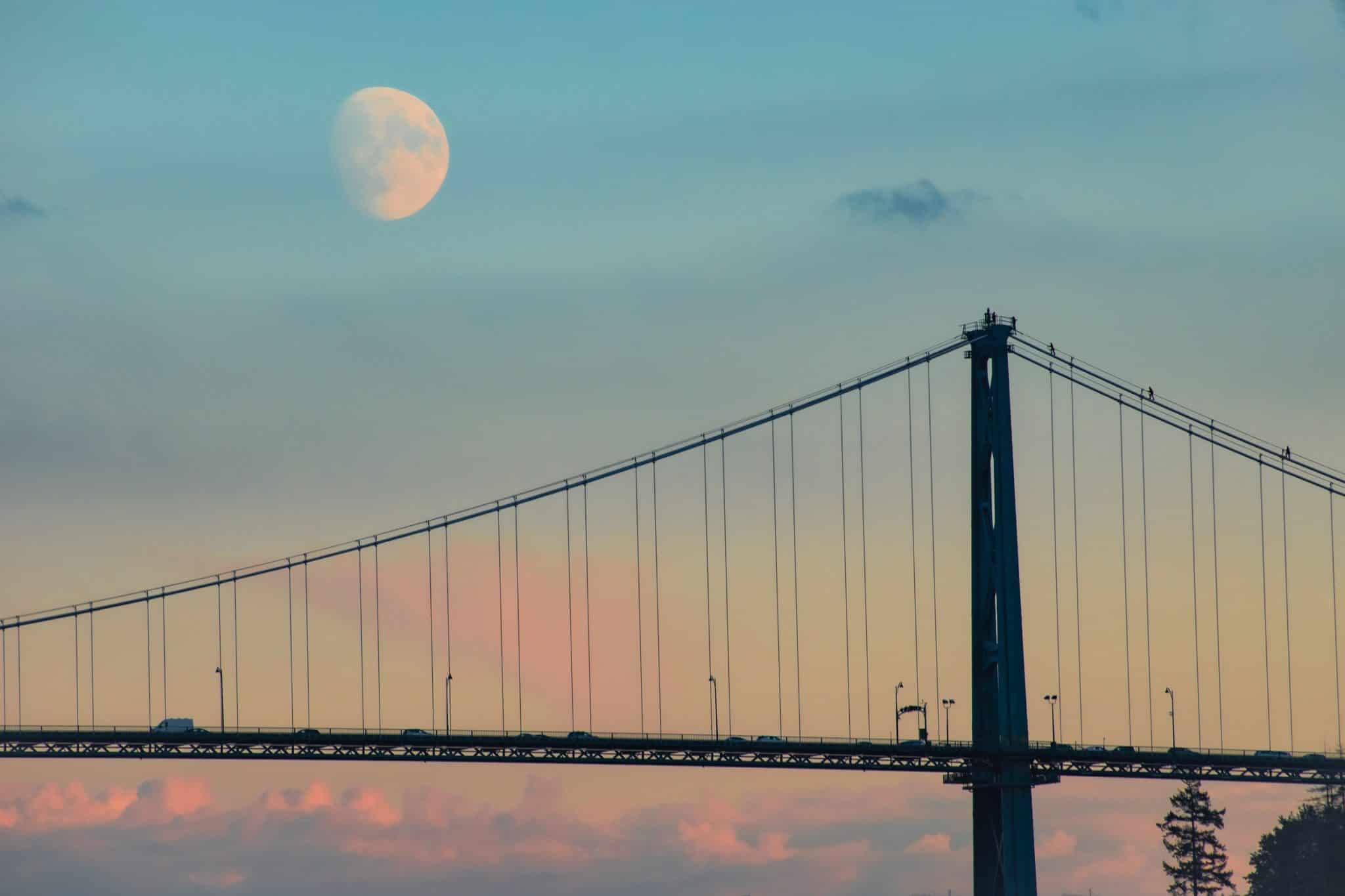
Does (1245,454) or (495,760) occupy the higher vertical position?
(1245,454)

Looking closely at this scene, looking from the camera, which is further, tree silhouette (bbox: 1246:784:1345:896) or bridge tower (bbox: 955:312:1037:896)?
tree silhouette (bbox: 1246:784:1345:896)

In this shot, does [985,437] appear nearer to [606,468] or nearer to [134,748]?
[606,468]

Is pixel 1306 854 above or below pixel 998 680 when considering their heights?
below

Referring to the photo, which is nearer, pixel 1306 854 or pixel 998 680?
pixel 998 680

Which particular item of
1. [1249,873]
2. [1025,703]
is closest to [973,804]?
[1025,703]

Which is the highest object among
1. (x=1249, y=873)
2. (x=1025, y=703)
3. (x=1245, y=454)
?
(x=1245, y=454)
